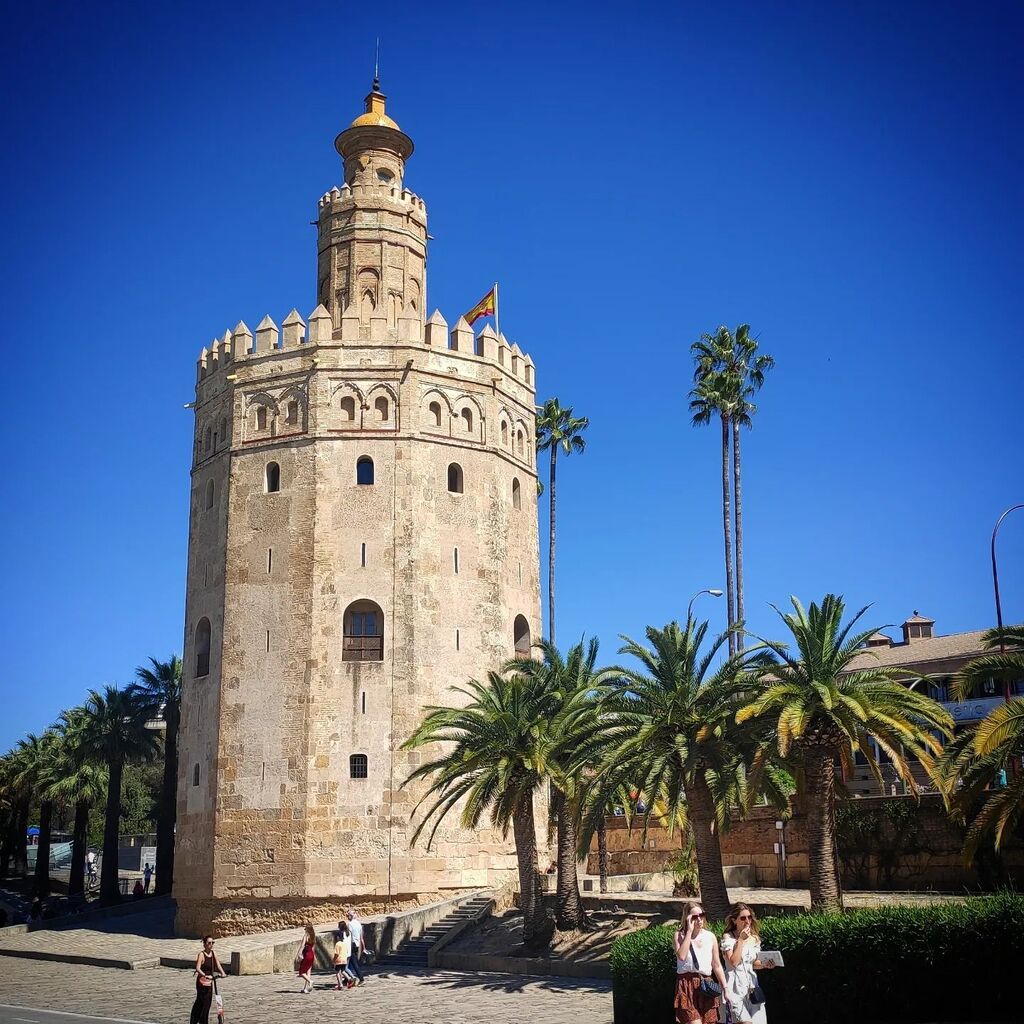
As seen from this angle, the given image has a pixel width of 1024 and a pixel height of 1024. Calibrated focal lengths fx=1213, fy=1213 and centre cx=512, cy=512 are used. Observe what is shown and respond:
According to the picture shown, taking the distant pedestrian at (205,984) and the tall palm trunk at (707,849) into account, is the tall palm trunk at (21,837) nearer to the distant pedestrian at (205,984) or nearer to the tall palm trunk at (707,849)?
the distant pedestrian at (205,984)

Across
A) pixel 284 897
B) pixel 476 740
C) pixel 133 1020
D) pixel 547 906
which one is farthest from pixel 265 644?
pixel 133 1020

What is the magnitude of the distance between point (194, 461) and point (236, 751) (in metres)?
9.85

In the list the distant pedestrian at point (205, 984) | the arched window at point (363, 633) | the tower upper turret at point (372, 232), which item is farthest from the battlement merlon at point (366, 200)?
the distant pedestrian at point (205, 984)

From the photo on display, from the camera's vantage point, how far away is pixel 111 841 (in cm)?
4366

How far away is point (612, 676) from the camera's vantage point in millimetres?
26094

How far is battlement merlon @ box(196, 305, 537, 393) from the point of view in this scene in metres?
35.5

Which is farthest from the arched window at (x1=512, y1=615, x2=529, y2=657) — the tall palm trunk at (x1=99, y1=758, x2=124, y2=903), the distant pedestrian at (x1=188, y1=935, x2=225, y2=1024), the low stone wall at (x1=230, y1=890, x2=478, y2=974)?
the distant pedestrian at (x1=188, y1=935, x2=225, y2=1024)

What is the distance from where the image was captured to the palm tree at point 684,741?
883 inches

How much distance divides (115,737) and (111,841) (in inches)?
148

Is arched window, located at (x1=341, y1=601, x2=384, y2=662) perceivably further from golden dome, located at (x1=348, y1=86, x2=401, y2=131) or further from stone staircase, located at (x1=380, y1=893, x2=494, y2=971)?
golden dome, located at (x1=348, y1=86, x2=401, y2=131)

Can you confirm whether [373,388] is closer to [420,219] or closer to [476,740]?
[420,219]

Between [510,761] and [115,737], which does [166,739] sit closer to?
[115,737]

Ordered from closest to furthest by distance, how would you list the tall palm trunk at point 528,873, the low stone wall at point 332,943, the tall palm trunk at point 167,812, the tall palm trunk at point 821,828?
the tall palm trunk at point 821,828 < the tall palm trunk at point 528,873 < the low stone wall at point 332,943 < the tall palm trunk at point 167,812

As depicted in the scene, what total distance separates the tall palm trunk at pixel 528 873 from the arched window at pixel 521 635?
1036 cm
